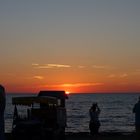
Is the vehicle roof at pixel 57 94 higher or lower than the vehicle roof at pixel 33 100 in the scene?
higher

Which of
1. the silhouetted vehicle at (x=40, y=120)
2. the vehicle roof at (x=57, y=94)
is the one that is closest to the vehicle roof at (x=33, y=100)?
the silhouetted vehicle at (x=40, y=120)

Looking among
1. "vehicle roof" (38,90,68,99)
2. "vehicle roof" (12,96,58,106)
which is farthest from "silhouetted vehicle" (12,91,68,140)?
"vehicle roof" (38,90,68,99)

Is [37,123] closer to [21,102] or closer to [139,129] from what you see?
[21,102]

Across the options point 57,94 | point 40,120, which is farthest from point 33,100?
point 57,94

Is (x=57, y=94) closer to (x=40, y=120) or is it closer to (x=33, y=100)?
(x=33, y=100)

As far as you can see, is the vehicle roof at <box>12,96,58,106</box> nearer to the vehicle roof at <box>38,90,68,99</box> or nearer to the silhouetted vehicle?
the silhouetted vehicle

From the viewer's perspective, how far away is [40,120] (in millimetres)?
19922

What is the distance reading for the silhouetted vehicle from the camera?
18.3 metres

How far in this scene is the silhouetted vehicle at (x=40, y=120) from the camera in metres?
18.3

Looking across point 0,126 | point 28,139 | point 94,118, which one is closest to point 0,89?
point 0,126

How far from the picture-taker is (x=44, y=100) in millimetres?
20406

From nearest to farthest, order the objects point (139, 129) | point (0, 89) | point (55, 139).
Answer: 1. point (0, 89)
2. point (139, 129)
3. point (55, 139)

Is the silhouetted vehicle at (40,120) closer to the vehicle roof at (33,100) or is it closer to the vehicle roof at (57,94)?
the vehicle roof at (33,100)

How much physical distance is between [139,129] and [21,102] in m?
6.83
